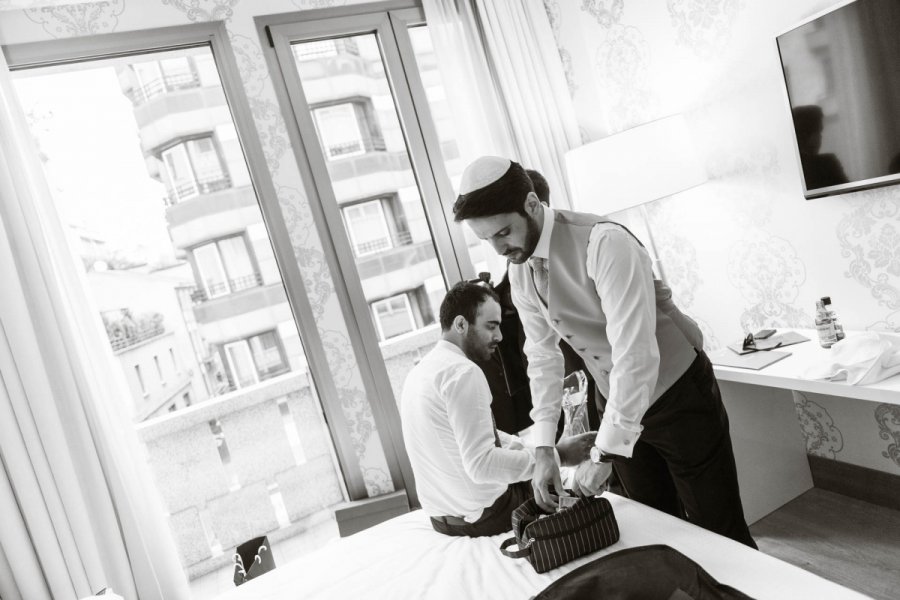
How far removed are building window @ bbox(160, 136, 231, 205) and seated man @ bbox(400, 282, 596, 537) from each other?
5.00 feet

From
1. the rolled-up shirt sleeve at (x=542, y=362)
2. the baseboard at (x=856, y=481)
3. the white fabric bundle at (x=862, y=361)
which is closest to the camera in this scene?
the rolled-up shirt sleeve at (x=542, y=362)

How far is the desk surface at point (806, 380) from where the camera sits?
188cm

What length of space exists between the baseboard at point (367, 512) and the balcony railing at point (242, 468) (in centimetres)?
30

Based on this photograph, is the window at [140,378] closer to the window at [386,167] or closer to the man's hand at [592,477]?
the window at [386,167]

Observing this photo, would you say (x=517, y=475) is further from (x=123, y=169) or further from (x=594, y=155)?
(x=123, y=169)

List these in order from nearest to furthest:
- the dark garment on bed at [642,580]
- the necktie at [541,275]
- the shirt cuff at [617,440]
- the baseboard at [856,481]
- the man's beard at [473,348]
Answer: the dark garment on bed at [642,580]
the shirt cuff at [617,440]
the necktie at [541,275]
the man's beard at [473,348]
the baseboard at [856,481]

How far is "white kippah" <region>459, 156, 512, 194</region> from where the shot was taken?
1.49 meters

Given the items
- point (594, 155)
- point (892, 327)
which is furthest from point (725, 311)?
point (594, 155)

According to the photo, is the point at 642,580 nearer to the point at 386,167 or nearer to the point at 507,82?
the point at 386,167

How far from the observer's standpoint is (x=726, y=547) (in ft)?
4.42

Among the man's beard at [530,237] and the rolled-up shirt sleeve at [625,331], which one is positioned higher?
the man's beard at [530,237]

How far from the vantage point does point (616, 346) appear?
59.3 inches

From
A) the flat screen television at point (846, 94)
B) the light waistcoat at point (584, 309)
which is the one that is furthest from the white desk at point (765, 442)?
the light waistcoat at point (584, 309)

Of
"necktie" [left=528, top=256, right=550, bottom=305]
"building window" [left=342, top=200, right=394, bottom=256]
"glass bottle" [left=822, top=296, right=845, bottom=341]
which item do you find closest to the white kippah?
"necktie" [left=528, top=256, right=550, bottom=305]
